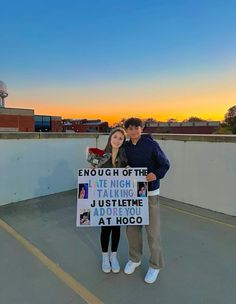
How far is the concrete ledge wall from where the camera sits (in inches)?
183

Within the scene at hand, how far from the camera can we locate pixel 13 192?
533cm

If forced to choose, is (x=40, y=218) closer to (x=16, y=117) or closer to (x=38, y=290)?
(x=38, y=290)

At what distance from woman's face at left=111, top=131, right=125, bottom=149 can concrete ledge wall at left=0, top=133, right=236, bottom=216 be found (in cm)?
270

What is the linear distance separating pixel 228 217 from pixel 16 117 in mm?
43609

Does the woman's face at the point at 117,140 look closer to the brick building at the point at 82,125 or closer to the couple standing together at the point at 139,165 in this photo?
the couple standing together at the point at 139,165

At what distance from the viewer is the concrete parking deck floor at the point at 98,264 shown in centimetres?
240

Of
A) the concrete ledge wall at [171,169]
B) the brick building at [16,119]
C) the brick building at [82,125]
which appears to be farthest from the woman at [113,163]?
the brick building at [82,125]

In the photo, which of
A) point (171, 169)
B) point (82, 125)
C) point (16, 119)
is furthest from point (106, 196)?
point (82, 125)

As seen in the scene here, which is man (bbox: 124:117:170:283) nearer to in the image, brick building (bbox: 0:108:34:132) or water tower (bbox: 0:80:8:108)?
brick building (bbox: 0:108:34:132)

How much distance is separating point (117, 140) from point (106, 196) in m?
0.62

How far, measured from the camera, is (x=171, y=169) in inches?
217

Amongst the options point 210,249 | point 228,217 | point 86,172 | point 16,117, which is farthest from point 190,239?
point 16,117

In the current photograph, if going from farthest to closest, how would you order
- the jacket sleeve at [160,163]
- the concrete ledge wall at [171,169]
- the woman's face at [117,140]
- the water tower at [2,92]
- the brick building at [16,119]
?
the water tower at [2,92]
the brick building at [16,119]
the concrete ledge wall at [171,169]
the woman's face at [117,140]
the jacket sleeve at [160,163]

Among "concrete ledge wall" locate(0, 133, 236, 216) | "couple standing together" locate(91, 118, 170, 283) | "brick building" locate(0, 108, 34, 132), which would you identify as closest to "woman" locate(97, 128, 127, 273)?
"couple standing together" locate(91, 118, 170, 283)
